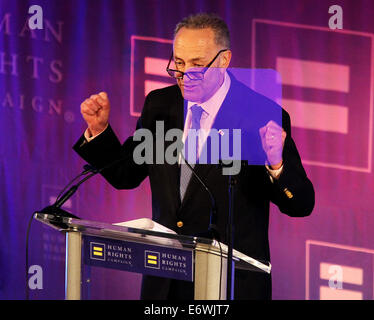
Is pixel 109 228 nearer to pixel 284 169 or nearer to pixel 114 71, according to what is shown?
pixel 284 169

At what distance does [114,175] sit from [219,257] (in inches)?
37.7

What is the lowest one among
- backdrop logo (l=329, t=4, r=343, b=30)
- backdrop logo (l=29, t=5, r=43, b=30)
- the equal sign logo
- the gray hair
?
the gray hair

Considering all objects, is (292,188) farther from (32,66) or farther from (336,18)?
(32,66)

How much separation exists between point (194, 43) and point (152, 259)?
0.94 metres

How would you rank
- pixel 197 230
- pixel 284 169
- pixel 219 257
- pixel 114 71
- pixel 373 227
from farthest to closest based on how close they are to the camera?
pixel 114 71 → pixel 373 227 → pixel 197 230 → pixel 284 169 → pixel 219 257

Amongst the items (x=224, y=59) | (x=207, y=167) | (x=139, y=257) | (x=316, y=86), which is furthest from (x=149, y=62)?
(x=139, y=257)

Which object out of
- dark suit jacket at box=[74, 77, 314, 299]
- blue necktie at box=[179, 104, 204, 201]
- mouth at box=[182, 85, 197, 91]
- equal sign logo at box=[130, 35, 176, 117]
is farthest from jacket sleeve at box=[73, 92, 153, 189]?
equal sign logo at box=[130, 35, 176, 117]

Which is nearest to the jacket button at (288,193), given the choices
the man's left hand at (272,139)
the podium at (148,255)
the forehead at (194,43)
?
the man's left hand at (272,139)

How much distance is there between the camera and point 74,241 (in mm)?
2039

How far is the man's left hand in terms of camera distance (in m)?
2.04

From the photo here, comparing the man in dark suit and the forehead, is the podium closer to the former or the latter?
the man in dark suit

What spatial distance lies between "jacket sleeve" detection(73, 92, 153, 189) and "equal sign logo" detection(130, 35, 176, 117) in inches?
58.8
